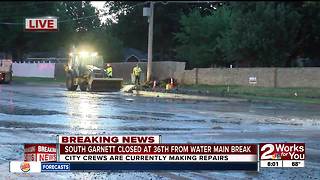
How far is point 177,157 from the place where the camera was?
11.9ft

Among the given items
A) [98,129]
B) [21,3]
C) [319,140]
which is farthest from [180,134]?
[21,3]

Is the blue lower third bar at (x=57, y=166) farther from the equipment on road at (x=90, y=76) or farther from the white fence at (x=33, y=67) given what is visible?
the equipment on road at (x=90, y=76)

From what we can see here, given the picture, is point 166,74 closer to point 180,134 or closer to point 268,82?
point 268,82

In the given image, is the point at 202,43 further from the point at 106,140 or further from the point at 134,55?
the point at 106,140

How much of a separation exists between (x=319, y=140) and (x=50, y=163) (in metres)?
9.51

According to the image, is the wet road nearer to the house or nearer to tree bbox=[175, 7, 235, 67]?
tree bbox=[175, 7, 235, 67]

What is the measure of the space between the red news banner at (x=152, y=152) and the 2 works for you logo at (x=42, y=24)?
2.61 ft

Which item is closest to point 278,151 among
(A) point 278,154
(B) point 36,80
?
(A) point 278,154

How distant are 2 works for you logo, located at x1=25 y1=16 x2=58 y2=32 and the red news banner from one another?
31.3 inches

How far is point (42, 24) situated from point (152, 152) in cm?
107

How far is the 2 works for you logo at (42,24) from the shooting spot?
3287mm

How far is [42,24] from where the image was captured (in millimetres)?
3324

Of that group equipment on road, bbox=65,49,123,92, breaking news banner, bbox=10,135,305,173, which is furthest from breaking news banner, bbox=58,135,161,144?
equipment on road, bbox=65,49,123,92

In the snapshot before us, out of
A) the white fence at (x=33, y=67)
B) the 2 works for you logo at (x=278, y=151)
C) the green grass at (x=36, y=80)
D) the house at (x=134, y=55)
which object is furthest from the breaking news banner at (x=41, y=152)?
the house at (x=134, y=55)
